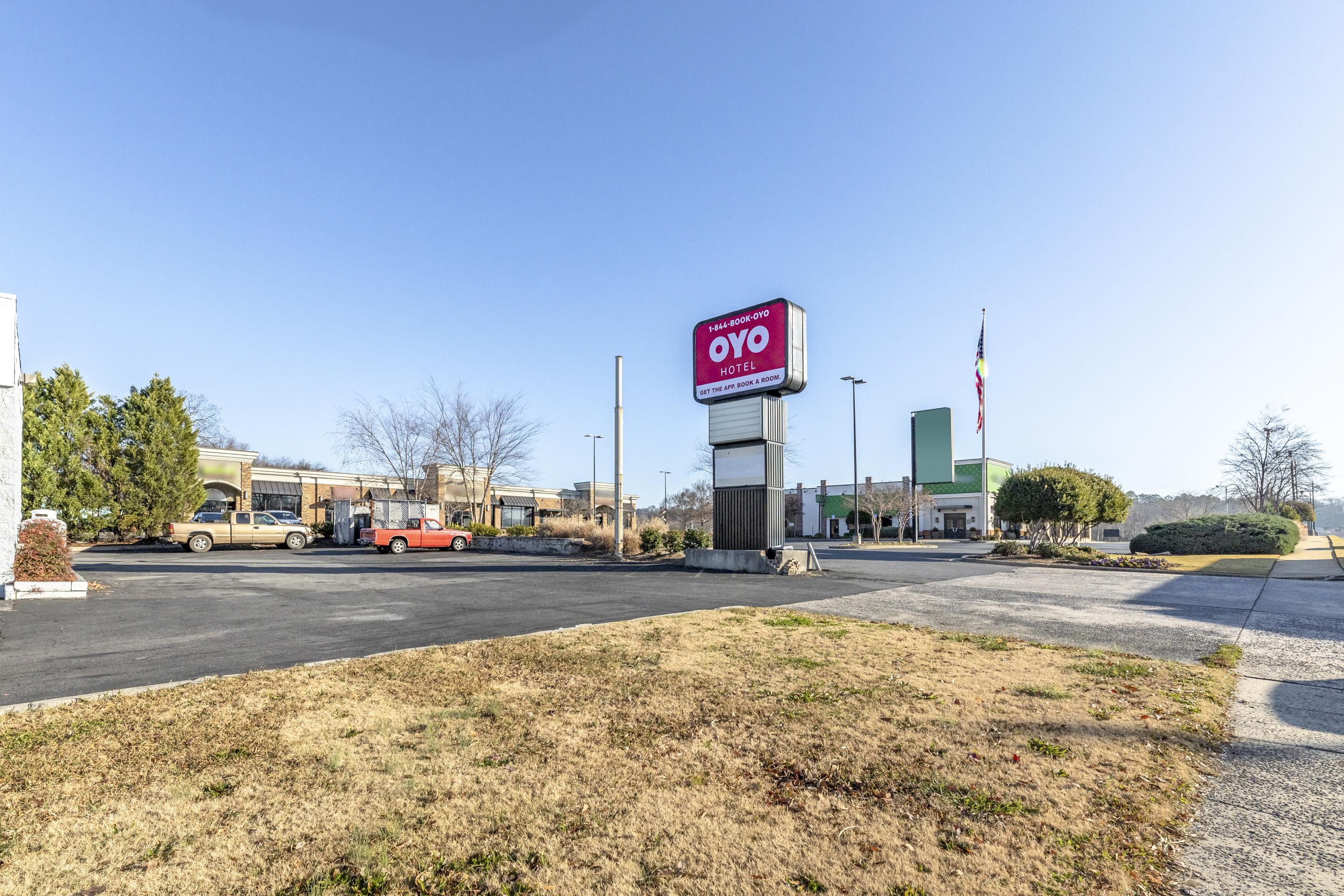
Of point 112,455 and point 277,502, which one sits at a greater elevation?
point 112,455

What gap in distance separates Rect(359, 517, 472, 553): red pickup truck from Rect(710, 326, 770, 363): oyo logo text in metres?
15.6

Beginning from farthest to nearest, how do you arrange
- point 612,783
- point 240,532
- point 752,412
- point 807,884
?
point 240,532 → point 752,412 → point 612,783 → point 807,884

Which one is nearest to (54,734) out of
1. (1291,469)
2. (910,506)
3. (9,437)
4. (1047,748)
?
(1047,748)

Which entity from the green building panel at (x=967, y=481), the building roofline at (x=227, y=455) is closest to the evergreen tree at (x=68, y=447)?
the building roofline at (x=227, y=455)

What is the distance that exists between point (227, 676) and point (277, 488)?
45.9m

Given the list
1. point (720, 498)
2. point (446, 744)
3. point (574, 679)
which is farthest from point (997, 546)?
point (446, 744)

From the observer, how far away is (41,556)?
1180 cm

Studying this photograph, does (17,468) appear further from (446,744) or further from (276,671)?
(446,744)

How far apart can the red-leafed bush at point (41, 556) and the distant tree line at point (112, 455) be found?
19314 millimetres

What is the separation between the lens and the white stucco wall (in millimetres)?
10469

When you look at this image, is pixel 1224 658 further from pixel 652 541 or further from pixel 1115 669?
pixel 652 541

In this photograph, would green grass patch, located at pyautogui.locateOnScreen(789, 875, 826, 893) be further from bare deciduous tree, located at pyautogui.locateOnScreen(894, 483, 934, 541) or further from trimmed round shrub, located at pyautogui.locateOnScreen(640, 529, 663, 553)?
bare deciduous tree, located at pyautogui.locateOnScreen(894, 483, 934, 541)

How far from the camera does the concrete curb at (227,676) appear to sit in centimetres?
511

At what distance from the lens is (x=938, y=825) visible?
3217mm
